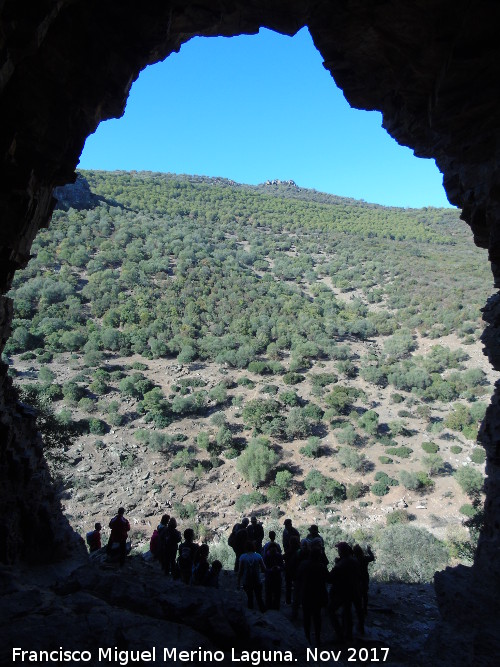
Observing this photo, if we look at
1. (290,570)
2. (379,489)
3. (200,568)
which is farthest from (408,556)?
(200,568)

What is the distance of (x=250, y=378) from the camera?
3725cm

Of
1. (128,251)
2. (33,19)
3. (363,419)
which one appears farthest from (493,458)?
(128,251)

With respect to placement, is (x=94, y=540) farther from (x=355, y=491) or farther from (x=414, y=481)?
(x=414, y=481)

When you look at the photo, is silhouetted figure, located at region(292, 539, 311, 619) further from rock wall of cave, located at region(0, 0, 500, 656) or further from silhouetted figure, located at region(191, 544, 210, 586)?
rock wall of cave, located at region(0, 0, 500, 656)

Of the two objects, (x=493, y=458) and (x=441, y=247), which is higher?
(x=441, y=247)

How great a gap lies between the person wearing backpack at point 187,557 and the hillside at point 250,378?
8.35 meters

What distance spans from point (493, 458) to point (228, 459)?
2128 centimetres

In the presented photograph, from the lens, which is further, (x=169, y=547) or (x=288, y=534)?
(x=169, y=547)

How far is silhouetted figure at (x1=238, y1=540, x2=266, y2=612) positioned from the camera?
6.22 m

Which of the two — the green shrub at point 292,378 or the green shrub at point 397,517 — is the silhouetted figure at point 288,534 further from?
the green shrub at point 292,378

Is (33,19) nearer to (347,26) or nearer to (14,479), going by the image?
(347,26)

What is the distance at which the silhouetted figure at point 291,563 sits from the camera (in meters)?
7.07

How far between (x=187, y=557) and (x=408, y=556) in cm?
1196

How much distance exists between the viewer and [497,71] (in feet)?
21.7
